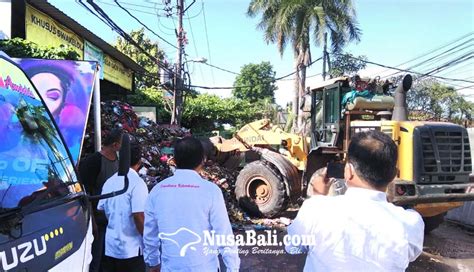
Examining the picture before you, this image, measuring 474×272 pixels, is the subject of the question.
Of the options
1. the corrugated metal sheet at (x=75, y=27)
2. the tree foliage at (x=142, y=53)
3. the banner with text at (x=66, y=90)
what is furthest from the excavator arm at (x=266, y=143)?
the tree foliage at (x=142, y=53)

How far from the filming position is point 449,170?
6.70 metres

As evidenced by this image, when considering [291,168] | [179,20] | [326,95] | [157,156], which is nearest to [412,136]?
[326,95]

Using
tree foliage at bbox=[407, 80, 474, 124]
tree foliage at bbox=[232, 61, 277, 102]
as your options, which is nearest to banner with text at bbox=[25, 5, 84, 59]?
tree foliage at bbox=[407, 80, 474, 124]

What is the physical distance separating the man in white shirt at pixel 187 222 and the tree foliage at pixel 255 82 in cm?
5223

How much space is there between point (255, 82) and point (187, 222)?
57.8 metres

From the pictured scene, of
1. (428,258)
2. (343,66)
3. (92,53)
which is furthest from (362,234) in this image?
(343,66)

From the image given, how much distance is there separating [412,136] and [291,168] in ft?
9.43

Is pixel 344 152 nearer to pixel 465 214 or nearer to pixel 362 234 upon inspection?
pixel 465 214

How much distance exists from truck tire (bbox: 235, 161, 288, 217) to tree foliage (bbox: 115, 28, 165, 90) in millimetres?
19191

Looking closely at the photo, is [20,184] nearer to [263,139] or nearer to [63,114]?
[63,114]

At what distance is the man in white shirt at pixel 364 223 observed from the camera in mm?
1889

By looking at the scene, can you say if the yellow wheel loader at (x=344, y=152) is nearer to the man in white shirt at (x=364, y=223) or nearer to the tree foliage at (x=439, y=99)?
the man in white shirt at (x=364, y=223)

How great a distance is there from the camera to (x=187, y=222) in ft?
9.04

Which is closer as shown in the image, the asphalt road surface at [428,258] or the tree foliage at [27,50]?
the asphalt road surface at [428,258]
